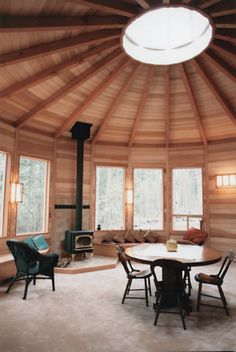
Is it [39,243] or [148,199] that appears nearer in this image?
[39,243]

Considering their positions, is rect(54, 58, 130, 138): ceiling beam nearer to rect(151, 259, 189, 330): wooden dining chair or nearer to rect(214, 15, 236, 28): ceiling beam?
rect(214, 15, 236, 28): ceiling beam

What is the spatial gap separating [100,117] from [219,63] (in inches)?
123

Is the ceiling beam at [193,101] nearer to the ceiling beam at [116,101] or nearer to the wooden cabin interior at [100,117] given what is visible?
the wooden cabin interior at [100,117]

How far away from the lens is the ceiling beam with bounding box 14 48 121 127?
4.48 meters

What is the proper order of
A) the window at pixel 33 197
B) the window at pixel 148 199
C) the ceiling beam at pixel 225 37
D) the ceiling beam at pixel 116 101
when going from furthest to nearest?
the window at pixel 148 199 < the window at pixel 33 197 < the ceiling beam at pixel 116 101 < the ceiling beam at pixel 225 37

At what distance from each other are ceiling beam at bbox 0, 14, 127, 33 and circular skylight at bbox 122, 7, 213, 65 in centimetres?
63

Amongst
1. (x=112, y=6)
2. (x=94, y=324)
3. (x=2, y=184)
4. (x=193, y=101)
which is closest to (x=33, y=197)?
(x=2, y=184)

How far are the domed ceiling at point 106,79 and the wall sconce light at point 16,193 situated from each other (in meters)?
1.30

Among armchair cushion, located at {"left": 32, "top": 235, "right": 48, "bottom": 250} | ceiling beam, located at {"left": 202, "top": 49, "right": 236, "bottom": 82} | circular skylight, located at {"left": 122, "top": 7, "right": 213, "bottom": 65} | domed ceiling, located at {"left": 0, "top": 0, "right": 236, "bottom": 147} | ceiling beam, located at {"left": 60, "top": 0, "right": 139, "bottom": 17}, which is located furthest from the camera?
armchair cushion, located at {"left": 32, "top": 235, "right": 48, "bottom": 250}

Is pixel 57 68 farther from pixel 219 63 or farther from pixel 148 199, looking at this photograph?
pixel 148 199

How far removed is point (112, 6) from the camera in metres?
3.22

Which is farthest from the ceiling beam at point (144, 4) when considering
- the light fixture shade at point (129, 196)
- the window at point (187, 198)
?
the window at point (187, 198)

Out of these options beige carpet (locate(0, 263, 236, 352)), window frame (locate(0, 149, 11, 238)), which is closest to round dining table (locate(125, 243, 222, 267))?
beige carpet (locate(0, 263, 236, 352))

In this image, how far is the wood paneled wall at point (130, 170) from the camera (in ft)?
22.1
